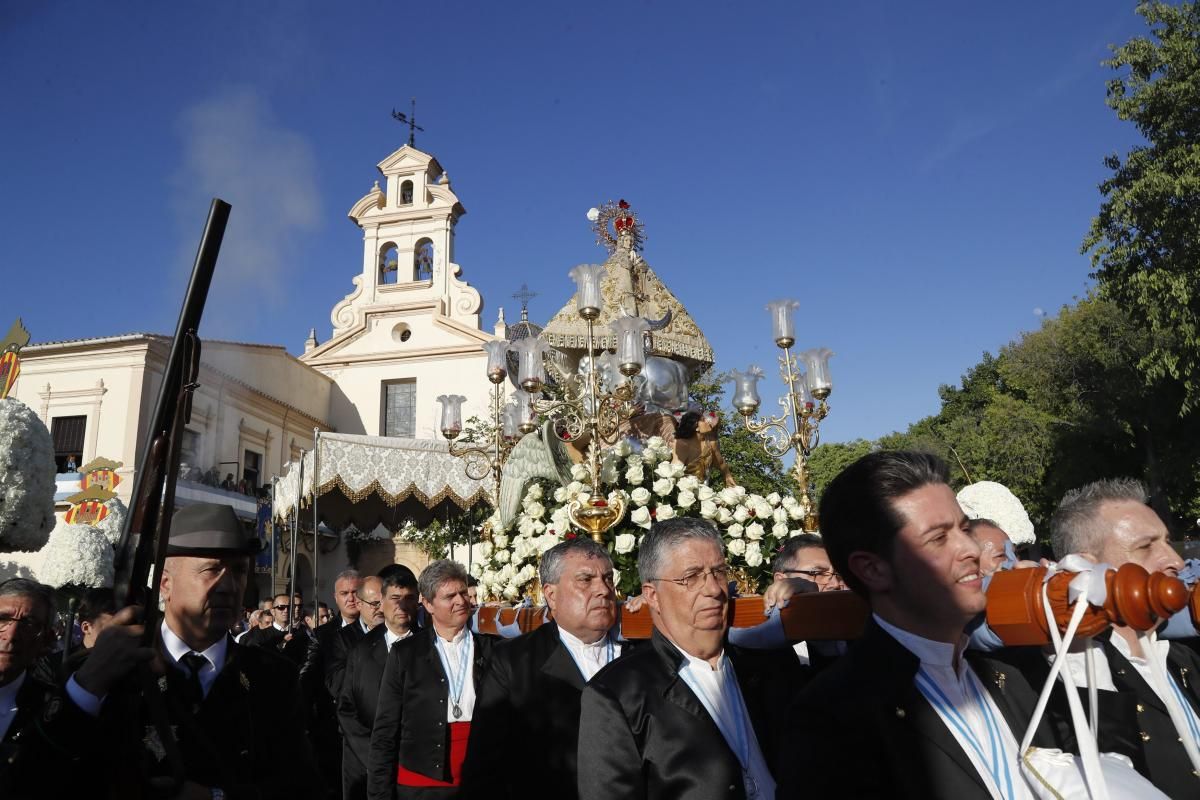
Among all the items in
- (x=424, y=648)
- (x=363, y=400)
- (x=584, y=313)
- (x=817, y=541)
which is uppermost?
(x=363, y=400)

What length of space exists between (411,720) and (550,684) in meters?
1.50

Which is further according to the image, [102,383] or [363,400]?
[363,400]

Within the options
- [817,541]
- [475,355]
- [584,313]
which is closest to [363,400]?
[475,355]

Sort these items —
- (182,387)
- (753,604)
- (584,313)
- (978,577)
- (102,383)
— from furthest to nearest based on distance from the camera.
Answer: (102,383)
(584,313)
(753,604)
(182,387)
(978,577)

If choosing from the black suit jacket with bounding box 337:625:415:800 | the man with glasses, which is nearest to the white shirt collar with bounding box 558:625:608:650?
the man with glasses

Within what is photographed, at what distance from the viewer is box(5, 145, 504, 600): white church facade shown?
25.5 meters

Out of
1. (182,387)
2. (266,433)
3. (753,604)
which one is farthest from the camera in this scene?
(266,433)

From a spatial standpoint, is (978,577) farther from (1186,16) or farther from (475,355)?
(475,355)

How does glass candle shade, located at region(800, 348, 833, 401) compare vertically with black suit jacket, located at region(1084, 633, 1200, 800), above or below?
above

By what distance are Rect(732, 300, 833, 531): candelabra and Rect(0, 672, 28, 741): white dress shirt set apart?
5.74 metres

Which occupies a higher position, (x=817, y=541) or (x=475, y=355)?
(x=475, y=355)

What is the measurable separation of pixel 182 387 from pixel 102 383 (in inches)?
1061

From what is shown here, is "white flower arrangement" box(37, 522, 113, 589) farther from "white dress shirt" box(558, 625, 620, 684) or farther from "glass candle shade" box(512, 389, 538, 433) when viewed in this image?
"white dress shirt" box(558, 625, 620, 684)

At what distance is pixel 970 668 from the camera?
1.83 metres
